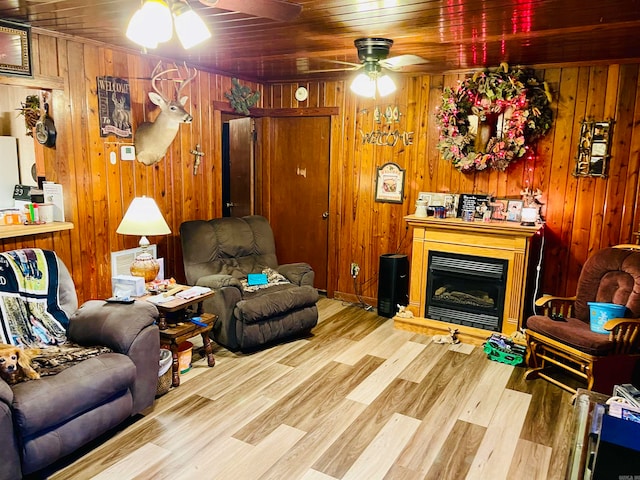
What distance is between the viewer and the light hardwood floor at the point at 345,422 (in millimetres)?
2549

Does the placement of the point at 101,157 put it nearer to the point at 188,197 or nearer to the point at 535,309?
the point at 188,197

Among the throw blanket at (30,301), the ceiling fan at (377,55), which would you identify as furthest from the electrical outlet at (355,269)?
the throw blanket at (30,301)

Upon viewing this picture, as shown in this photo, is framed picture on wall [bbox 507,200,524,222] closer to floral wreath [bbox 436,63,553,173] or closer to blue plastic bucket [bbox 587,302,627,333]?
floral wreath [bbox 436,63,553,173]

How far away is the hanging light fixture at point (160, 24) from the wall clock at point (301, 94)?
3.50 meters

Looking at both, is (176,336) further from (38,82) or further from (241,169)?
(241,169)

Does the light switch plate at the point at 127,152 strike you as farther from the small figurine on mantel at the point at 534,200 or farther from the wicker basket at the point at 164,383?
the small figurine on mantel at the point at 534,200

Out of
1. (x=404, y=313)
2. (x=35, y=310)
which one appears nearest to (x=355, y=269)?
(x=404, y=313)

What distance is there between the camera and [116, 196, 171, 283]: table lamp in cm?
360

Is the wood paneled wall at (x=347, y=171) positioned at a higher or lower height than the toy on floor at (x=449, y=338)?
higher

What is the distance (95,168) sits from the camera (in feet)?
12.6

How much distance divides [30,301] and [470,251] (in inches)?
135

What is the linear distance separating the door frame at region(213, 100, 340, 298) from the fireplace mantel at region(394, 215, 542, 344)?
1.07 metres

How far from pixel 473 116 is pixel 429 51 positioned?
37.4 inches

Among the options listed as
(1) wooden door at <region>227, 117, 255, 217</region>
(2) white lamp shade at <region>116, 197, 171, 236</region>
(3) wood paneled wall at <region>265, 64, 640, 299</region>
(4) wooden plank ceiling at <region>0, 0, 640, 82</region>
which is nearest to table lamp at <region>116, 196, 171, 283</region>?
(2) white lamp shade at <region>116, 197, 171, 236</region>
